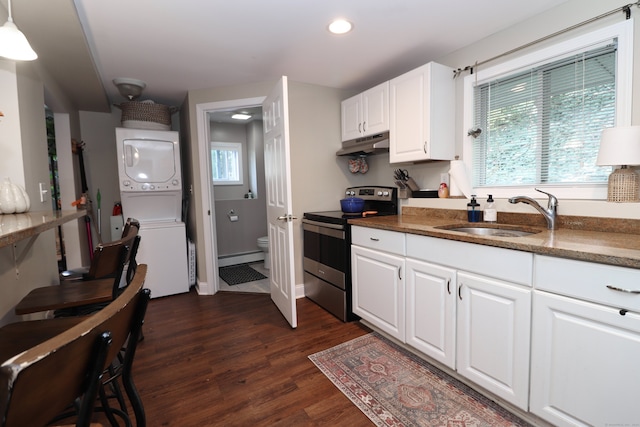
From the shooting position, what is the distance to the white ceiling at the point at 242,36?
1787 millimetres

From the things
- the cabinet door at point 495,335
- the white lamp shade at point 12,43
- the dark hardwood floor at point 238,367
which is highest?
the white lamp shade at point 12,43

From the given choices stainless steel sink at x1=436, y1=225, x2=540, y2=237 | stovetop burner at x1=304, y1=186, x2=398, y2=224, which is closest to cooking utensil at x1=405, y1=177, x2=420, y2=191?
stovetop burner at x1=304, y1=186, x2=398, y2=224

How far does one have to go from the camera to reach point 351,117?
3109 mm

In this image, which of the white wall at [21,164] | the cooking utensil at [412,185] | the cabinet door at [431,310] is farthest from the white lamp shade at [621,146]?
the white wall at [21,164]

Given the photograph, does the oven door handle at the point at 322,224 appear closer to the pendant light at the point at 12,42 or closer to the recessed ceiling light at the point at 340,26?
the recessed ceiling light at the point at 340,26

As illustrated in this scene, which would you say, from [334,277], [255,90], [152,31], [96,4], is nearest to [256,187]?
[255,90]

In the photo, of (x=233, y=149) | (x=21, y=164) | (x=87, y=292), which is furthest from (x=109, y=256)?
(x=233, y=149)

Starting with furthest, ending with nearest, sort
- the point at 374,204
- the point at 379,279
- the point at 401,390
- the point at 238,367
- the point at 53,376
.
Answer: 1. the point at 374,204
2. the point at 379,279
3. the point at 238,367
4. the point at 401,390
5. the point at 53,376

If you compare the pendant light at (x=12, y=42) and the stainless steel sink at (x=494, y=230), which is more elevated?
the pendant light at (x=12, y=42)

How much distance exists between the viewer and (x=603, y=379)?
3.86ft

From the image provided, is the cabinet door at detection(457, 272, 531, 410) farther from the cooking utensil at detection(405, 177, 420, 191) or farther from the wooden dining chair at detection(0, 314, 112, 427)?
Answer: the wooden dining chair at detection(0, 314, 112, 427)

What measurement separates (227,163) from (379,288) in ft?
11.9

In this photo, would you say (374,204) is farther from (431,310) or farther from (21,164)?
(21,164)

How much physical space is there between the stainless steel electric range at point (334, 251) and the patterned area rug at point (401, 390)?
0.51 metres
